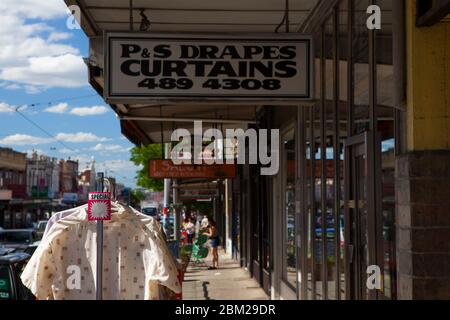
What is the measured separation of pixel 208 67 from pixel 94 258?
2030 millimetres

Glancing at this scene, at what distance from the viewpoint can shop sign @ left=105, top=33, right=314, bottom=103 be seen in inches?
216

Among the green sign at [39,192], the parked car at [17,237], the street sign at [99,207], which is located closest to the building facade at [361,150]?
the street sign at [99,207]

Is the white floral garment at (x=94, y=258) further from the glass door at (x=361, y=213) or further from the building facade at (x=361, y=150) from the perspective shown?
the glass door at (x=361, y=213)

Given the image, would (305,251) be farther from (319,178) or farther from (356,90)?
(356,90)

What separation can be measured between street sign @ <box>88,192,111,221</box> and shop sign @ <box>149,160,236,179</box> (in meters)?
9.87

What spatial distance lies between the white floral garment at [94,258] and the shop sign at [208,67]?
1.31 m

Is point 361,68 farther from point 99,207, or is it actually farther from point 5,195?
point 5,195

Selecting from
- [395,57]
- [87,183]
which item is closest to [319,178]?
[395,57]

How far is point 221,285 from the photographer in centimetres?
1622

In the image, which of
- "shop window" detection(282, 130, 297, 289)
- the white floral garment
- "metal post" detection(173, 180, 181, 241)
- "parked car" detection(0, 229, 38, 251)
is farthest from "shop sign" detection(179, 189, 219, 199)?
the white floral garment

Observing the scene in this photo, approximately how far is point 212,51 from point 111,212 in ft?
5.87

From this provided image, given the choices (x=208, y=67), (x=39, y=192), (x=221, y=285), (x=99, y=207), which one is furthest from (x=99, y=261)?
(x=39, y=192)
